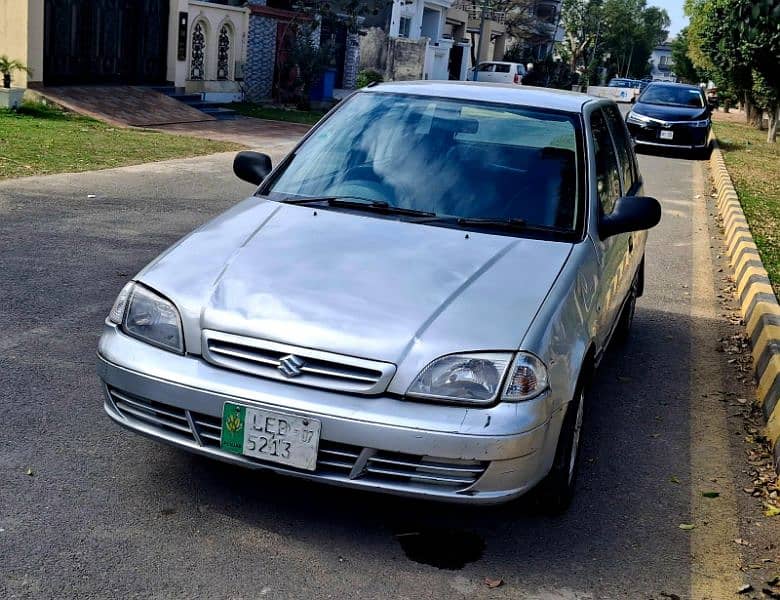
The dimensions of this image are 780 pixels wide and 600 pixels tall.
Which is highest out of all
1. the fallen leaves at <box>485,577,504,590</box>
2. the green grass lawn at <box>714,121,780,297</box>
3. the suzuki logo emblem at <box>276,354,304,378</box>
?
the suzuki logo emblem at <box>276,354,304,378</box>

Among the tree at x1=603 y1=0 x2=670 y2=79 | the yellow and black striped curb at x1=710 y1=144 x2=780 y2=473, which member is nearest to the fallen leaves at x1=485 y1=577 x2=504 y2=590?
the yellow and black striped curb at x1=710 y1=144 x2=780 y2=473

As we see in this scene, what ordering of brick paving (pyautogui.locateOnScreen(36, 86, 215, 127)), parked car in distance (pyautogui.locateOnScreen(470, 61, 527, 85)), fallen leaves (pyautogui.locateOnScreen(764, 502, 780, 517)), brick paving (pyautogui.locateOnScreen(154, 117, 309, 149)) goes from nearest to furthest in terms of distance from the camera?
fallen leaves (pyautogui.locateOnScreen(764, 502, 780, 517))
brick paving (pyautogui.locateOnScreen(154, 117, 309, 149))
brick paving (pyautogui.locateOnScreen(36, 86, 215, 127))
parked car in distance (pyautogui.locateOnScreen(470, 61, 527, 85))

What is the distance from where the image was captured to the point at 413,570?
11.4 feet

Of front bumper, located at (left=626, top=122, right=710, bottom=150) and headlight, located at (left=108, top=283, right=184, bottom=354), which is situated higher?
headlight, located at (left=108, top=283, right=184, bottom=354)

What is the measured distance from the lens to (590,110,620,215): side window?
4.94 meters

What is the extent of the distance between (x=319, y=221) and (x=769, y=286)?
506cm

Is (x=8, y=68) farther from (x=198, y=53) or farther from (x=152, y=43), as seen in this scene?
(x=198, y=53)

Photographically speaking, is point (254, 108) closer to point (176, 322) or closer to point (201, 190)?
point (201, 190)

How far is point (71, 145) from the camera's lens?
14195 mm

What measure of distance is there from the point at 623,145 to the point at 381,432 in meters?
3.48

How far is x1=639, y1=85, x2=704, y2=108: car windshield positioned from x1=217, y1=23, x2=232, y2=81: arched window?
10.2 m

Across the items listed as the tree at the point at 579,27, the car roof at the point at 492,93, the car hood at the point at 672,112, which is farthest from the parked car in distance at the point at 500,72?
the car roof at the point at 492,93

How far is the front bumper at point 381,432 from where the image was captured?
10.8 ft

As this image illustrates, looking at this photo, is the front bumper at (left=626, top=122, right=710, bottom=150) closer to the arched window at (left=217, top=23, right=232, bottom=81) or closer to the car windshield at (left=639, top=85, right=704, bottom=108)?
the car windshield at (left=639, top=85, right=704, bottom=108)
